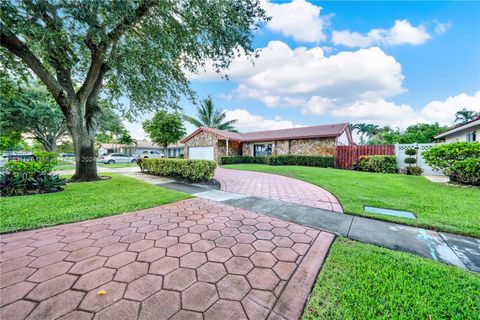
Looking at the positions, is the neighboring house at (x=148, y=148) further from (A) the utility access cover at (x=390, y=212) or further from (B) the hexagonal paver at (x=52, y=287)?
(B) the hexagonal paver at (x=52, y=287)

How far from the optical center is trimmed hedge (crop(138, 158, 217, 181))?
7.29 meters

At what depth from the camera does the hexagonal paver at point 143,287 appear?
5.25ft

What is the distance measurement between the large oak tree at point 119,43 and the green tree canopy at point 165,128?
15267mm

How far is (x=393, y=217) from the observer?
360 centimetres

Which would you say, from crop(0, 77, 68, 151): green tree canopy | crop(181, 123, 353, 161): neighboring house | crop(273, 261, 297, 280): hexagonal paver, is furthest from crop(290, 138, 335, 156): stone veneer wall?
crop(0, 77, 68, 151): green tree canopy

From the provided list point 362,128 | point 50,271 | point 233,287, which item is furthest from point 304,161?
point 362,128

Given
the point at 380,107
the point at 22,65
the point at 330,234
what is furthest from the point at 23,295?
the point at 380,107

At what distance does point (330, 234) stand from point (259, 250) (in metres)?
1.31

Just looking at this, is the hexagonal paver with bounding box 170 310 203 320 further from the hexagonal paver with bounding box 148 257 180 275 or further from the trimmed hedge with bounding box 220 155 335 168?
the trimmed hedge with bounding box 220 155 335 168

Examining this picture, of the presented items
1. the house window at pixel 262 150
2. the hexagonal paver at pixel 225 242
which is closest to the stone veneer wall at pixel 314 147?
the house window at pixel 262 150

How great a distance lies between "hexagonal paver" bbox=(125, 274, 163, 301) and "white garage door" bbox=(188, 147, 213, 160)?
17.2 m

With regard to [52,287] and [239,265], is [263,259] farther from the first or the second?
[52,287]

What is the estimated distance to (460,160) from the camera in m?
6.70

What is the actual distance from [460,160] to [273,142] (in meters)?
13.1
